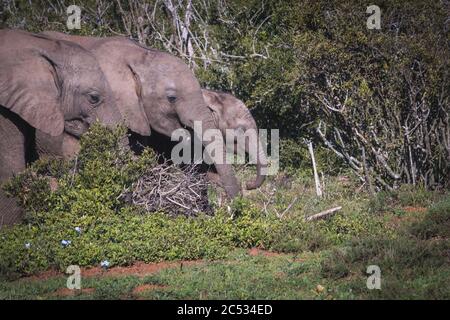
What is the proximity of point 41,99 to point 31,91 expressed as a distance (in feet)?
0.49

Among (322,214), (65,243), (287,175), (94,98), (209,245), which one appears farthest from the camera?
(287,175)

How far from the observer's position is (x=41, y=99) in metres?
10.8

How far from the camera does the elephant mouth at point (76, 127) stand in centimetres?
1137

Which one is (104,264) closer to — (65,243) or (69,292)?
(65,243)

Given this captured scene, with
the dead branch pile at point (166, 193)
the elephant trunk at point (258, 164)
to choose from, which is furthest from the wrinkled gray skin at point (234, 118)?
the dead branch pile at point (166, 193)

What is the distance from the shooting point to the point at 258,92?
13.9m

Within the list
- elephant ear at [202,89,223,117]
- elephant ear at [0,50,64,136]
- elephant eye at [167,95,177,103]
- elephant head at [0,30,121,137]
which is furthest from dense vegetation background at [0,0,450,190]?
elephant ear at [0,50,64,136]

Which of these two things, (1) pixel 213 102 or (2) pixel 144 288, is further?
(1) pixel 213 102

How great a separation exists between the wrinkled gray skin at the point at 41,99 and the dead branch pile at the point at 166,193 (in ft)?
3.86

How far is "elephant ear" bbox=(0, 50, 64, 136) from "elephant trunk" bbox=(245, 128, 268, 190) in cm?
305

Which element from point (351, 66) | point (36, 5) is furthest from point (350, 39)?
point (36, 5)

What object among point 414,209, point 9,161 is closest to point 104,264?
point 9,161

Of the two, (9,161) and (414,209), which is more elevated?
(9,161)

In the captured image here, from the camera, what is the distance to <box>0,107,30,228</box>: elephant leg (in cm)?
1056
